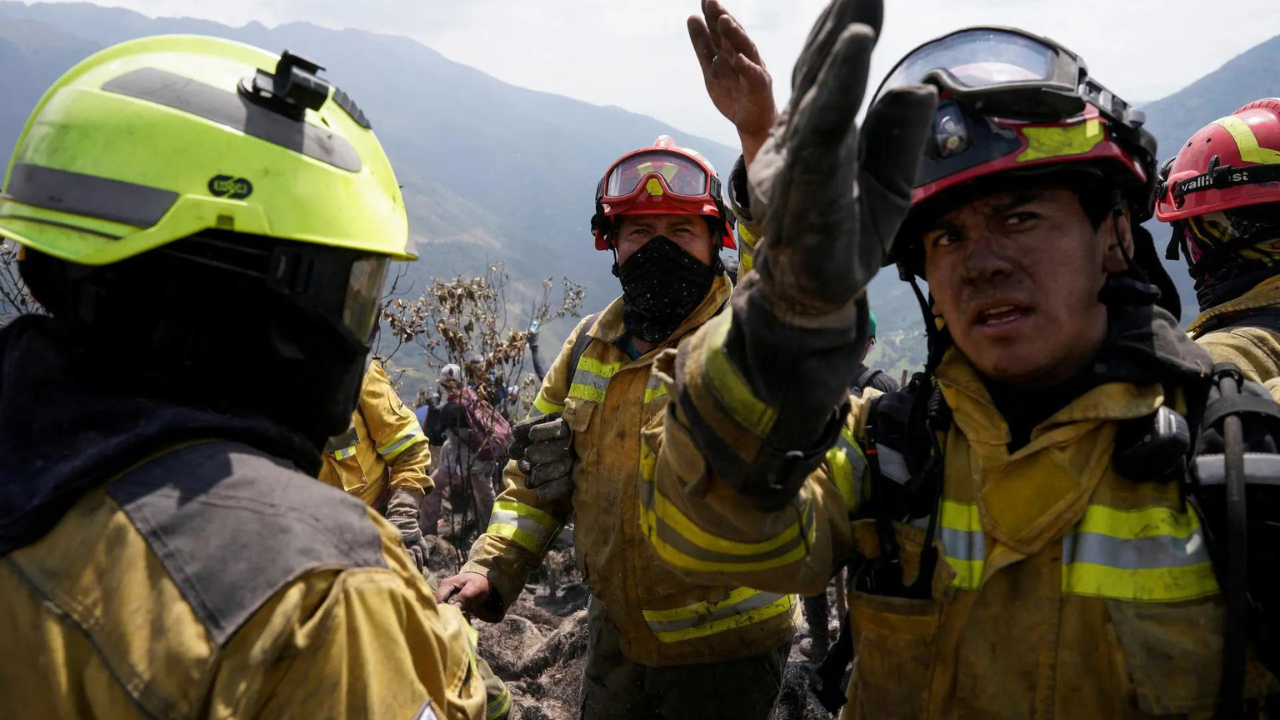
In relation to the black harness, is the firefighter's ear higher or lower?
higher

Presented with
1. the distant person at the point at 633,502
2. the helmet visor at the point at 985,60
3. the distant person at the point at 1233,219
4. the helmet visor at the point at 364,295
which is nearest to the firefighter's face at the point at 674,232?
the distant person at the point at 633,502

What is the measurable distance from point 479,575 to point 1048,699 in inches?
87.1

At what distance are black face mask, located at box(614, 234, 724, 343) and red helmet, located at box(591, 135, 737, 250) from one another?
18 centimetres

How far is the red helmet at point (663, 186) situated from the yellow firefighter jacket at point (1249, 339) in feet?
7.19

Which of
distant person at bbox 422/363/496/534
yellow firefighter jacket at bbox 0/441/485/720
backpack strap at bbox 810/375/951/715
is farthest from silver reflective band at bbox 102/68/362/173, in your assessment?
distant person at bbox 422/363/496/534

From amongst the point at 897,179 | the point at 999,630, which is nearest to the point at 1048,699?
the point at 999,630

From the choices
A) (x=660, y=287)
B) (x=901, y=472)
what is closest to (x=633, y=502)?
(x=660, y=287)

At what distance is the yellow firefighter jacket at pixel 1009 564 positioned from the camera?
1.52 metres

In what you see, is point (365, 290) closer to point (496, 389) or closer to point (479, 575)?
point (479, 575)

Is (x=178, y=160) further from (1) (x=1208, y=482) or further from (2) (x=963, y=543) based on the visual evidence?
(1) (x=1208, y=482)

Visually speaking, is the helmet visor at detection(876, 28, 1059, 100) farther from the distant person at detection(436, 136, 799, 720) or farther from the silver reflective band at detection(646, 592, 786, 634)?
the silver reflective band at detection(646, 592, 786, 634)

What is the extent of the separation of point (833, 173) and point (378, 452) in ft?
13.5

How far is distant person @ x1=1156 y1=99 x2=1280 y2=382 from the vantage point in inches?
137

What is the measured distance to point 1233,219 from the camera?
3738 millimetres
